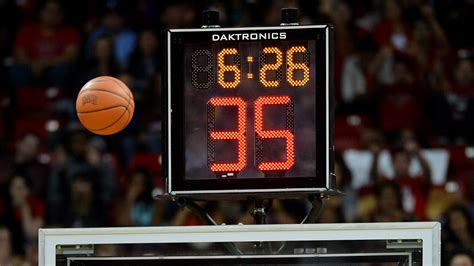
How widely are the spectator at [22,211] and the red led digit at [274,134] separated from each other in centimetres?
748

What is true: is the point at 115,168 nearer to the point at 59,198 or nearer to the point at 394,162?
the point at 59,198

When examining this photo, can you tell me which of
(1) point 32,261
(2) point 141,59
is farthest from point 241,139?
(2) point 141,59

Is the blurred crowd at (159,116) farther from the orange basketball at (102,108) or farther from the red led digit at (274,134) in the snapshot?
the red led digit at (274,134)

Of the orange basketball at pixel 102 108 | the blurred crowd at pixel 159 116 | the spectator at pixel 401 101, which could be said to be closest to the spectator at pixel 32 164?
the blurred crowd at pixel 159 116

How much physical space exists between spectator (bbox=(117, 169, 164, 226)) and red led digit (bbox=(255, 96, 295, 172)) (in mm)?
7159

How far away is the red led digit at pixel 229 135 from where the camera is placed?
24.0ft

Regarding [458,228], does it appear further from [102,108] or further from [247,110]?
[247,110]

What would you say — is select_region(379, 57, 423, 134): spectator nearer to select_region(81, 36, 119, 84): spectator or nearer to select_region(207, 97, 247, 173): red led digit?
select_region(81, 36, 119, 84): spectator

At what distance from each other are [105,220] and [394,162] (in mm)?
2880

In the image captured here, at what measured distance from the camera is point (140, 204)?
14.6m

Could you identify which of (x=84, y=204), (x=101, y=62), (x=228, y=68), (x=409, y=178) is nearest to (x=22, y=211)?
(x=84, y=204)

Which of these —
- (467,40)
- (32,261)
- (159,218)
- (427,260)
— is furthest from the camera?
(467,40)

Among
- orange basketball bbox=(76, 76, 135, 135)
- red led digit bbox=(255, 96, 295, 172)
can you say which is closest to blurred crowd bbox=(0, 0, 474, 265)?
orange basketball bbox=(76, 76, 135, 135)

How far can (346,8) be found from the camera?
687 inches
